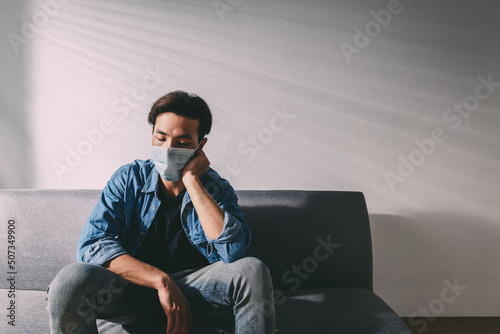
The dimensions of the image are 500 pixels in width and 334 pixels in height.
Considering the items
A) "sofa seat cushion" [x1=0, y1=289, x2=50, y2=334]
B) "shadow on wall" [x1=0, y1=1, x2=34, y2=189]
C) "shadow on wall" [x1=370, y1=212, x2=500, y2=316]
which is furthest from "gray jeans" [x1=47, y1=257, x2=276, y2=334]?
"shadow on wall" [x1=0, y1=1, x2=34, y2=189]

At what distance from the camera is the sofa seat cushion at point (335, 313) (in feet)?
3.88

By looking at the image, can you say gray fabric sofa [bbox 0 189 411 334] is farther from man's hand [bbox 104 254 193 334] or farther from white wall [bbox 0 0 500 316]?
man's hand [bbox 104 254 193 334]

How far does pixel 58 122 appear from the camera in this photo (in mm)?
1841

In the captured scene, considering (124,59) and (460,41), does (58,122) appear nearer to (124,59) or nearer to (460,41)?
(124,59)

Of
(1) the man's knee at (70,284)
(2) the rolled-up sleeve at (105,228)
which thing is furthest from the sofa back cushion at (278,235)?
(1) the man's knee at (70,284)

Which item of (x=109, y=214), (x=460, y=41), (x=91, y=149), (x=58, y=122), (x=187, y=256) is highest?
(x=460, y=41)

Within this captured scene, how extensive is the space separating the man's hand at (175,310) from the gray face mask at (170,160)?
400mm

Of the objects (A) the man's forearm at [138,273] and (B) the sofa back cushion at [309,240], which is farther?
(B) the sofa back cushion at [309,240]

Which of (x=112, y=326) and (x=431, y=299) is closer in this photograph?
(x=112, y=326)

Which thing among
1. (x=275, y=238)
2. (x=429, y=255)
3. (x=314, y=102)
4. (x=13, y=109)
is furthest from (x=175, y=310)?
(x=13, y=109)

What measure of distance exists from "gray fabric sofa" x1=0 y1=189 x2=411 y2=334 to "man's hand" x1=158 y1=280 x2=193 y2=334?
489 millimetres

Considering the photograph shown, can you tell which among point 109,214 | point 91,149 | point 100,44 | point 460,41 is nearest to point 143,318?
point 109,214

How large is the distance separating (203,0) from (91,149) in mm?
936

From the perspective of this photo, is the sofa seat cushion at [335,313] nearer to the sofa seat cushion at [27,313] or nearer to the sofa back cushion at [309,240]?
the sofa back cushion at [309,240]
